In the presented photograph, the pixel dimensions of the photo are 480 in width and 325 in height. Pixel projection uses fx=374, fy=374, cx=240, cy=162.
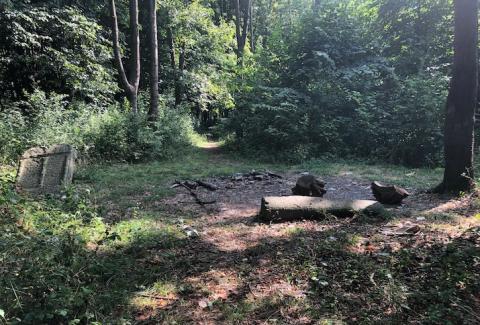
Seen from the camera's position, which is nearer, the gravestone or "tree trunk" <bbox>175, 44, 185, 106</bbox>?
the gravestone

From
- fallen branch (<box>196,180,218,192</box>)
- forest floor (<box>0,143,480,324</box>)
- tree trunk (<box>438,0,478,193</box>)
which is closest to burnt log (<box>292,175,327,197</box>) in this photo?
forest floor (<box>0,143,480,324</box>)

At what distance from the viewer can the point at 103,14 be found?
56.7 ft

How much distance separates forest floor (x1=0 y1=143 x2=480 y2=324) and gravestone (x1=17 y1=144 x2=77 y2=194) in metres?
1.04

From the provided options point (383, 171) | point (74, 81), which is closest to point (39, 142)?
point (74, 81)

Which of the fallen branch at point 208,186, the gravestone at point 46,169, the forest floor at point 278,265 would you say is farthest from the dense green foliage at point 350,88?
the gravestone at point 46,169

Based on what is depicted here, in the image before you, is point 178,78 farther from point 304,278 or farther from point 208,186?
point 304,278

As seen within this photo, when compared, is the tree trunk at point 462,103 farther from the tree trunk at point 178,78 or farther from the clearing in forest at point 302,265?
the tree trunk at point 178,78

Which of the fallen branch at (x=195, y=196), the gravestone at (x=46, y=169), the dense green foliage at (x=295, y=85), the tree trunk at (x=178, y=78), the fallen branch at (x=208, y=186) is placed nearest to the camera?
the fallen branch at (x=195, y=196)

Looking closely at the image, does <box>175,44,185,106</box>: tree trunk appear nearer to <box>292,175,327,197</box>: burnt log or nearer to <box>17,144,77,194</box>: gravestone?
<box>17,144,77,194</box>: gravestone

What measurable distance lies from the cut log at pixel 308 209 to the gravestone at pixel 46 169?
12.3 ft

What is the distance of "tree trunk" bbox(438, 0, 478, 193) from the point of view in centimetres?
609

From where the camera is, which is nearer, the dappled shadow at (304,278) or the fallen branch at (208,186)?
the dappled shadow at (304,278)

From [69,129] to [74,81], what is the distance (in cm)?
400

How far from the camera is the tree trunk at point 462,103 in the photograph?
609 centimetres
